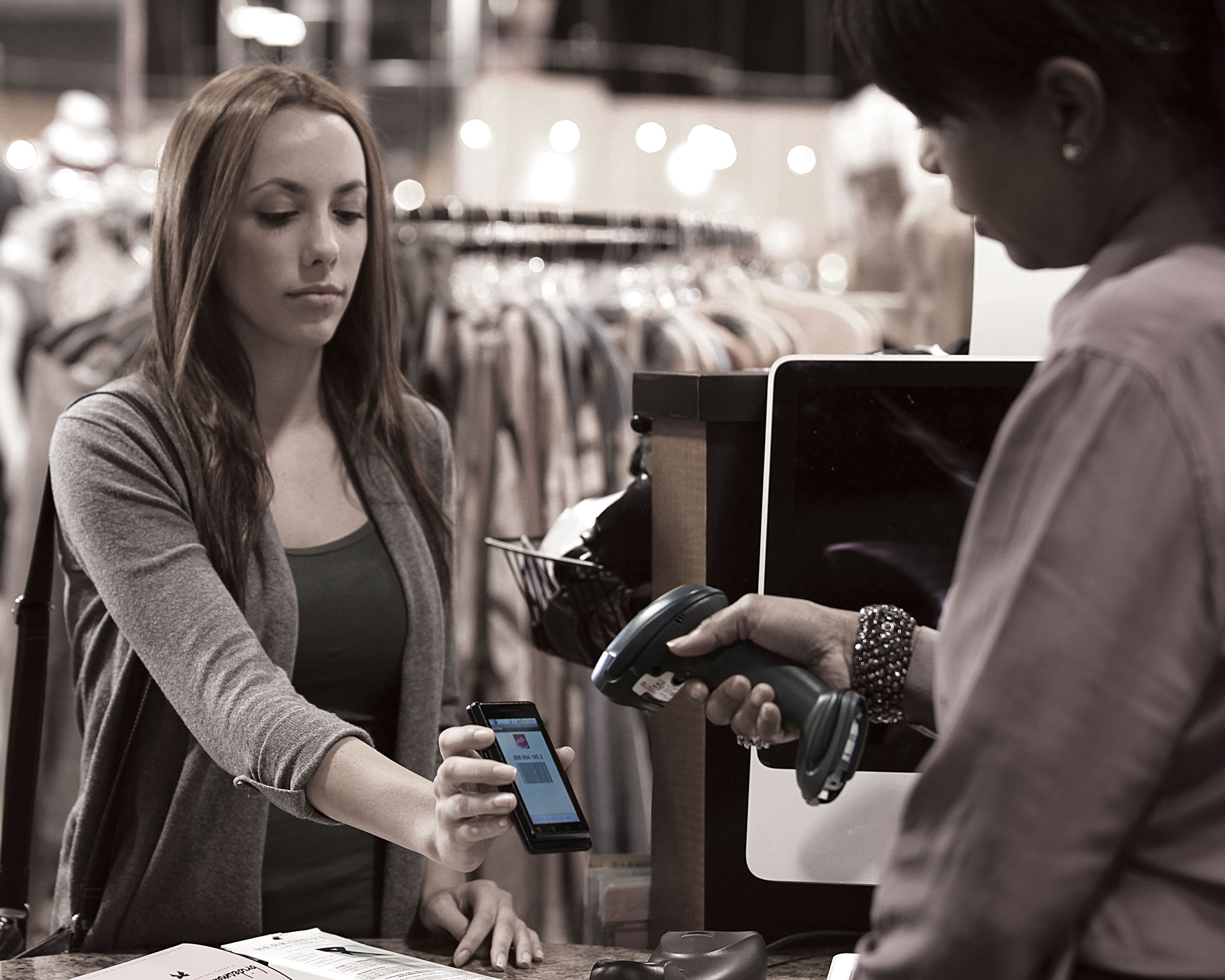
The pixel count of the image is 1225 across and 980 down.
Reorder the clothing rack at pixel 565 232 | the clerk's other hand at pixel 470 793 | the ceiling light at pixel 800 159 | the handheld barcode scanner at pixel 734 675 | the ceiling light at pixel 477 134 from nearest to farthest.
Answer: the handheld barcode scanner at pixel 734 675 < the clerk's other hand at pixel 470 793 < the clothing rack at pixel 565 232 < the ceiling light at pixel 477 134 < the ceiling light at pixel 800 159

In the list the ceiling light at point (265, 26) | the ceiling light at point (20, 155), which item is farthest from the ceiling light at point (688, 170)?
the ceiling light at point (20, 155)

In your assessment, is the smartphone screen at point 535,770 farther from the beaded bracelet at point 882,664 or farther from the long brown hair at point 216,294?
the long brown hair at point 216,294

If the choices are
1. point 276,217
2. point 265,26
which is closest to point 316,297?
point 276,217

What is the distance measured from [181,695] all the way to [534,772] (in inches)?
15.1

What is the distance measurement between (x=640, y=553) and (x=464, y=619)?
1.12m

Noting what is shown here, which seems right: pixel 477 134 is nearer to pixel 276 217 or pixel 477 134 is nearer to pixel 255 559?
pixel 276 217

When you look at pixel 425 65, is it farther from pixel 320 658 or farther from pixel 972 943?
pixel 972 943

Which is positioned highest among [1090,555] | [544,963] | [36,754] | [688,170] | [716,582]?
[688,170]

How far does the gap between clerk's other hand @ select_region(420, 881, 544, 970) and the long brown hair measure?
37cm

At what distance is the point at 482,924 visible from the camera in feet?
3.96

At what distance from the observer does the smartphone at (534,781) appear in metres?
0.91

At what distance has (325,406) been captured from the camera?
4.95 ft

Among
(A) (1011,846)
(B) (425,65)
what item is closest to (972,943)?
(A) (1011,846)

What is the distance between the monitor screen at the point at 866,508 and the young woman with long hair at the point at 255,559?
284 millimetres
